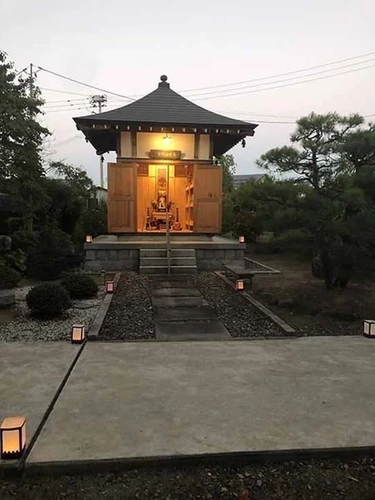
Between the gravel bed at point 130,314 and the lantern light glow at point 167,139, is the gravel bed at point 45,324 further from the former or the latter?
the lantern light glow at point 167,139

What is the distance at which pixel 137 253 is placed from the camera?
30.6 feet

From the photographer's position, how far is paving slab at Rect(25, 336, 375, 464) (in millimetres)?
2184

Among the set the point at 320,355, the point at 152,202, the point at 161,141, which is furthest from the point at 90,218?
the point at 320,355

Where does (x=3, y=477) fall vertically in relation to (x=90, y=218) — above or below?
below

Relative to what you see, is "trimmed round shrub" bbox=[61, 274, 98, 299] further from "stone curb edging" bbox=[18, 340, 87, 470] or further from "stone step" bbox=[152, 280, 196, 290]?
"stone curb edging" bbox=[18, 340, 87, 470]

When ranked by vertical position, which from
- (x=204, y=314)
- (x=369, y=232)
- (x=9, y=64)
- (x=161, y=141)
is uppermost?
(x=9, y=64)

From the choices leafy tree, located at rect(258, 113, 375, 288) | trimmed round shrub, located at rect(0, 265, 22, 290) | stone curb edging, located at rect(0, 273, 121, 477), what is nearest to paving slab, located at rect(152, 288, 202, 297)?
stone curb edging, located at rect(0, 273, 121, 477)

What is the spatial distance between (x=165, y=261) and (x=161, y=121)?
350cm

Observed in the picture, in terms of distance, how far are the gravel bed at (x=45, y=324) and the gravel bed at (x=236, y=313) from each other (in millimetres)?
1789

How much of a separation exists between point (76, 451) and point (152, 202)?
1100 cm

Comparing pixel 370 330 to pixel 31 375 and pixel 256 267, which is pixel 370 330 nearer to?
pixel 31 375

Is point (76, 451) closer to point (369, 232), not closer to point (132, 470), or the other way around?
point (132, 470)

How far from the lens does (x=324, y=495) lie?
1.85 m

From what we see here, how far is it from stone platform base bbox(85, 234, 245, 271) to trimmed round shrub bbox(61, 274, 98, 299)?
2824mm
